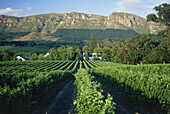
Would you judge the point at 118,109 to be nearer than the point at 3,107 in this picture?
No

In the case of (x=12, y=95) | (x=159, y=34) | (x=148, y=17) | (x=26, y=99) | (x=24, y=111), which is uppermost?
(x=148, y=17)

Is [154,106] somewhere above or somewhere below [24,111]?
below

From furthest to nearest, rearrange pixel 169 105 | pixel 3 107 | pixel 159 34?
pixel 159 34, pixel 169 105, pixel 3 107

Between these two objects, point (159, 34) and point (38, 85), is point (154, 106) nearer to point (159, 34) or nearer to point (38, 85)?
point (38, 85)

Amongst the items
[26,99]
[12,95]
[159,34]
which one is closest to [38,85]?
[26,99]

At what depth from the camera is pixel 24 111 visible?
26.7ft

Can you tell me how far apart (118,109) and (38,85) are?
22.3 feet

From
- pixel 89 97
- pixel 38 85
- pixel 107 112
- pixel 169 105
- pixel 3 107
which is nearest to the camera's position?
pixel 107 112

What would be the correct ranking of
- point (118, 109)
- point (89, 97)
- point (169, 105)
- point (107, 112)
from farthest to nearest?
point (118, 109), point (169, 105), point (89, 97), point (107, 112)

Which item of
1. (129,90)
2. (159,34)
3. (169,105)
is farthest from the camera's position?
(159,34)

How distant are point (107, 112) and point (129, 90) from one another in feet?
26.5

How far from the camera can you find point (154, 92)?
384 inches

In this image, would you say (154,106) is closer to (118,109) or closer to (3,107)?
(118,109)

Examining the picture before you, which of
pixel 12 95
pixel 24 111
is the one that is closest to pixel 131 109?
pixel 24 111
